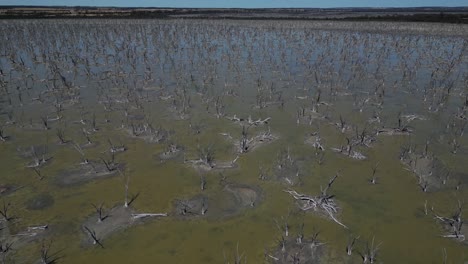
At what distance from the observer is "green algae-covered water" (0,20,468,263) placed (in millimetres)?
6141

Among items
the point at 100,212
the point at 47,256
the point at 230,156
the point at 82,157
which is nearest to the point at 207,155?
the point at 230,156

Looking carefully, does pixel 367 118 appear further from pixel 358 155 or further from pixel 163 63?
pixel 163 63

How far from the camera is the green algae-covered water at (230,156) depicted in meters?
6.14

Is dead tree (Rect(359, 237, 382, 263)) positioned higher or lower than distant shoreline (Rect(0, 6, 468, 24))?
lower

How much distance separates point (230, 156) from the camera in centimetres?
897

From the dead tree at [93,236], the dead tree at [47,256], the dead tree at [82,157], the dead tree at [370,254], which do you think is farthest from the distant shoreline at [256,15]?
the dead tree at [47,256]

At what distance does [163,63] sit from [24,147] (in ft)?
32.4

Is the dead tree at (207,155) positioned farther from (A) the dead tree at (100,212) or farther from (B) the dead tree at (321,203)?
(A) the dead tree at (100,212)

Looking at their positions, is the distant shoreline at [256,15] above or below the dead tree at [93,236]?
above

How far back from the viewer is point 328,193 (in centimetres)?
747

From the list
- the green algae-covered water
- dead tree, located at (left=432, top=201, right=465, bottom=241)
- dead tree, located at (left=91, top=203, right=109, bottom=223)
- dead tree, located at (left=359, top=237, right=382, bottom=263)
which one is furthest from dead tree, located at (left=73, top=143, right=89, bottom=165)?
dead tree, located at (left=432, top=201, right=465, bottom=241)

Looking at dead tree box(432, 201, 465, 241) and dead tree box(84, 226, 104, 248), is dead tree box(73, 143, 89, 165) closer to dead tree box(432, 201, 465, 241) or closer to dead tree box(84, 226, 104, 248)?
dead tree box(84, 226, 104, 248)

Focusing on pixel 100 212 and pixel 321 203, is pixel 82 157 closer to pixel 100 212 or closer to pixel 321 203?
pixel 100 212

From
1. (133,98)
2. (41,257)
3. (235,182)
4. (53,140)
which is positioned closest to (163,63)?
(133,98)
